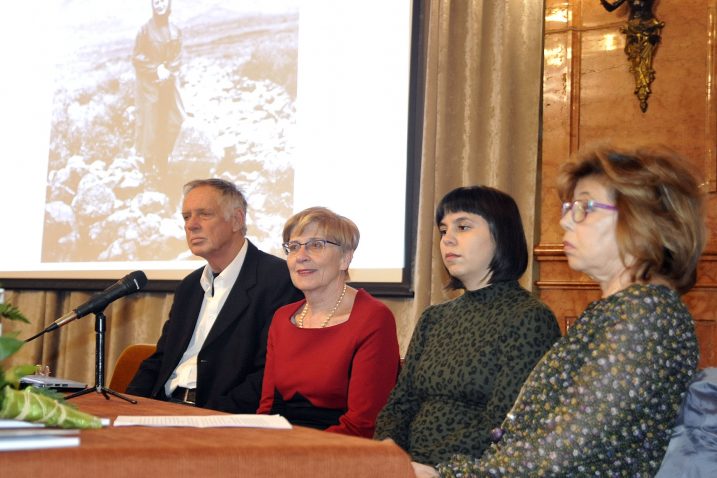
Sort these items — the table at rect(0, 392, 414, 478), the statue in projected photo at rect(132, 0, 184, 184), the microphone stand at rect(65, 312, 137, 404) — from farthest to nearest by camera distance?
the statue in projected photo at rect(132, 0, 184, 184) → the microphone stand at rect(65, 312, 137, 404) → the table at rect(0, 392, 414, 478)

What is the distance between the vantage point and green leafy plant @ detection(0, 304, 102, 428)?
1389 millimetres

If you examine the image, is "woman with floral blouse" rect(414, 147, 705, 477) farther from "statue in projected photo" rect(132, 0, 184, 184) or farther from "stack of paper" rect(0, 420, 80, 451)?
"statue in projected photo" rect(132, 0, 184, 184)

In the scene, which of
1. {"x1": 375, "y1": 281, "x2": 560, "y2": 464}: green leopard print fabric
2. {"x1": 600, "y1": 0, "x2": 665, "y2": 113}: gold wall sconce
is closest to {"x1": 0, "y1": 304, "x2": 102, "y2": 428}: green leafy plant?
{"x1": 375, "y1": 281, "x2": 560, "y2": 464}: green leopard print fabric

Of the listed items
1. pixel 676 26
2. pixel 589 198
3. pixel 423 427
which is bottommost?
pixel 423 427

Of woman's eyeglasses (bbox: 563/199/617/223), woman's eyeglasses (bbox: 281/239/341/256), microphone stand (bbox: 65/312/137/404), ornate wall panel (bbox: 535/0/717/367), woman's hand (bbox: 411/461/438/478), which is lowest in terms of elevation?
woman's hand (bbox: 411/461/438/478)

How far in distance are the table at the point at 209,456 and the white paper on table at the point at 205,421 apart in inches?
1.7

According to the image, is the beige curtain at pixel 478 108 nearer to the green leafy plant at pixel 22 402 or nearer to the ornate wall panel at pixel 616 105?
the ornate wall panel at pixel 616 105

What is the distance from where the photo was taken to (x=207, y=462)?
4.56ft

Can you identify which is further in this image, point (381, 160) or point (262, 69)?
point (262, 69)

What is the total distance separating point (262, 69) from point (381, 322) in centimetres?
255

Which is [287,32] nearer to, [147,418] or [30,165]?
[30,165]

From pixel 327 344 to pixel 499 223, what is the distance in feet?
2.49

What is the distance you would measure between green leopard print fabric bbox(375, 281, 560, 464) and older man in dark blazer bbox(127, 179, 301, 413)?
0.97 meters

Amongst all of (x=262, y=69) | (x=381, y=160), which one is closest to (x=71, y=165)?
(x=262, y=69)
